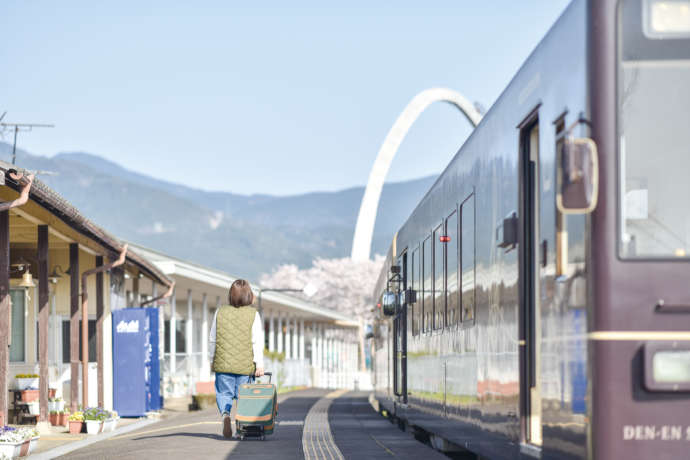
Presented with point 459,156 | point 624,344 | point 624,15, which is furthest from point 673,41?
point 459,156

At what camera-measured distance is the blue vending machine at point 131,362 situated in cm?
2262

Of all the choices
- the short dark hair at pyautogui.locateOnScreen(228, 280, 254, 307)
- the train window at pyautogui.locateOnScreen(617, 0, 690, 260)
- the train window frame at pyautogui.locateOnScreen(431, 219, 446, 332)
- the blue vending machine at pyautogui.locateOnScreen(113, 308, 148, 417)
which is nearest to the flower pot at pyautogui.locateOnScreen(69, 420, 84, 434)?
the blue vending machine at pyautogui.locateOnScreen(113, 308, 148, 417)

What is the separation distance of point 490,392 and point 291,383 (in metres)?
47.1

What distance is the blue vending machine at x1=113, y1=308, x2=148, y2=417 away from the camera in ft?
74.2

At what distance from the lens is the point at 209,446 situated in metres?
12.1

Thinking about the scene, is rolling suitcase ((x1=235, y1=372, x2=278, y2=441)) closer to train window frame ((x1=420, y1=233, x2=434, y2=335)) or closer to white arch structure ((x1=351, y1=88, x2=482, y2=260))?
train window frame ((x1=420, y1=233, x2=434, y2=335))

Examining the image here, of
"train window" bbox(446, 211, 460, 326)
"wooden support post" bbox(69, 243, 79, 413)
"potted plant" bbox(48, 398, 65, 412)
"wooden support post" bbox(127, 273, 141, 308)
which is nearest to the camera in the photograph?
"train window" bbox(446, 211, 460, 326)

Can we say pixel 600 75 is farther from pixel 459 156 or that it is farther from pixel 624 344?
pixel 459 156

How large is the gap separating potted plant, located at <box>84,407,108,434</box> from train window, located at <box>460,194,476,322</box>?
938 cm

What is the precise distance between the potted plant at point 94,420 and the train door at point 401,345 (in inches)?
181

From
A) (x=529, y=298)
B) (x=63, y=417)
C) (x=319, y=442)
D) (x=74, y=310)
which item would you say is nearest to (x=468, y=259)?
(x=529, y=298)

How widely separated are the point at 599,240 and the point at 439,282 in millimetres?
6174

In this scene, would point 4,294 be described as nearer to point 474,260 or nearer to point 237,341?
point 237,341

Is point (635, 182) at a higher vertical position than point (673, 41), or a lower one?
lower
